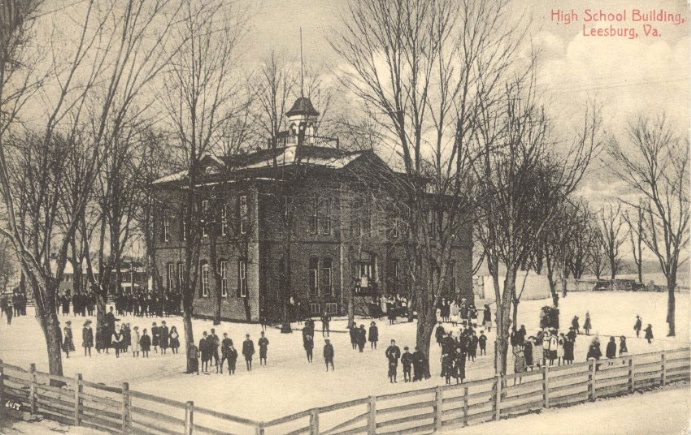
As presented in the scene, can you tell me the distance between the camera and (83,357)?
23.2 meters

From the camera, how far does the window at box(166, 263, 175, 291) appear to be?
38594mm

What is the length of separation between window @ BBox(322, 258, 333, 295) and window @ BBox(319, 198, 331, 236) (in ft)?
4.84

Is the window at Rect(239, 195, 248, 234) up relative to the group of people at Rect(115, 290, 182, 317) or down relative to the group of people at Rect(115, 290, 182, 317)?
up

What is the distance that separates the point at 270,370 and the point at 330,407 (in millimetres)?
8951

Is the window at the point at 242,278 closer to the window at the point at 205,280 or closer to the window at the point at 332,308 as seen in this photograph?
the window at the point at 205,280

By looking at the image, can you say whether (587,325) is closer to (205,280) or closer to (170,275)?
(205,280)

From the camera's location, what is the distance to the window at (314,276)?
3556 centimetres

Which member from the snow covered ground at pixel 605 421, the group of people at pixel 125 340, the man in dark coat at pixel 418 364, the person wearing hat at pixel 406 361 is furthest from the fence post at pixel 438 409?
the group of people at pixel 125 340

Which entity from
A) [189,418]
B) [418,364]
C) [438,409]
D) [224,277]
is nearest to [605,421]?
[438,409]

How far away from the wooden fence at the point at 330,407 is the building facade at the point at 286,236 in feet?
47.9

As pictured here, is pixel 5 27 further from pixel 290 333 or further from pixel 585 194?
pixel 585 194

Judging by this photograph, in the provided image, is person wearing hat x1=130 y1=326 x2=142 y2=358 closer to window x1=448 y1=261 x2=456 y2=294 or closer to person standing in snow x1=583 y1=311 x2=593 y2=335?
person standing in snow x1=583 y1=311 x2=593 y2=335

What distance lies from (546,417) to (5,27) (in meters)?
13.4

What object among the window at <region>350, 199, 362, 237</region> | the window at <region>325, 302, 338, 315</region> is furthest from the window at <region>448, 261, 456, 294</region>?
the window at <region>325, 302, 338, 315</region>
